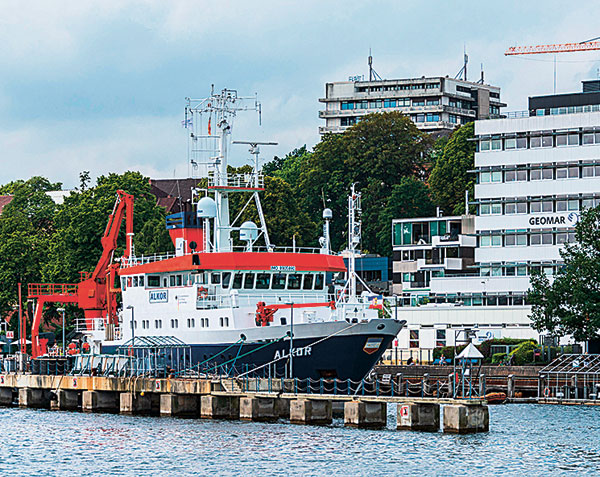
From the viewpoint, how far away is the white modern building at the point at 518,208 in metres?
101

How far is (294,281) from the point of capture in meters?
67.5

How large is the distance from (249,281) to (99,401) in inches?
370

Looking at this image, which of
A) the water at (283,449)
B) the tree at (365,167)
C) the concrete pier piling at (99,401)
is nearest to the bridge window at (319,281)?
the water at (283,449)

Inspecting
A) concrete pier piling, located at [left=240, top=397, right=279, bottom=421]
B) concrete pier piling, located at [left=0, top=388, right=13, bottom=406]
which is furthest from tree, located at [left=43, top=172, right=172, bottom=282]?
concrete pier piling, located at [left=240, top=397, right=279, bottom=421]

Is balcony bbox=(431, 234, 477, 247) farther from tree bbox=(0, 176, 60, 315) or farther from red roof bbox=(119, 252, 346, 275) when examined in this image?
red roof bbox=(119, 252, 346, 275)

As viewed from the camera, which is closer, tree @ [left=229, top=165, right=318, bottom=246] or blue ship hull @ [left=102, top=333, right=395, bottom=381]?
blue ship hull @ [left=102, top=333, right=395, bottom=381]

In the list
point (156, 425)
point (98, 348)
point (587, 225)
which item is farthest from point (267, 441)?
point (587, 225)

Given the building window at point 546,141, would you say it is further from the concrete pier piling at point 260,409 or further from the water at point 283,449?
the concrete pier piling at point 260,409

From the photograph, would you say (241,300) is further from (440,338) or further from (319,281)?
(440,338)

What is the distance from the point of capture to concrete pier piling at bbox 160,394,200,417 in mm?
60562

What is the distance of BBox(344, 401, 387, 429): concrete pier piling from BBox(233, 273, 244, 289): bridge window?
13232 millimetres

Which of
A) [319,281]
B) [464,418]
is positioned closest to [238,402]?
[319,281]

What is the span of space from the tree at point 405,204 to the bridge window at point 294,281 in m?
58.5

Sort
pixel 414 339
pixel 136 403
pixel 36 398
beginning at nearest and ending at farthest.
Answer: pixel 136 403, pixel 36 398, pixel 414 339
